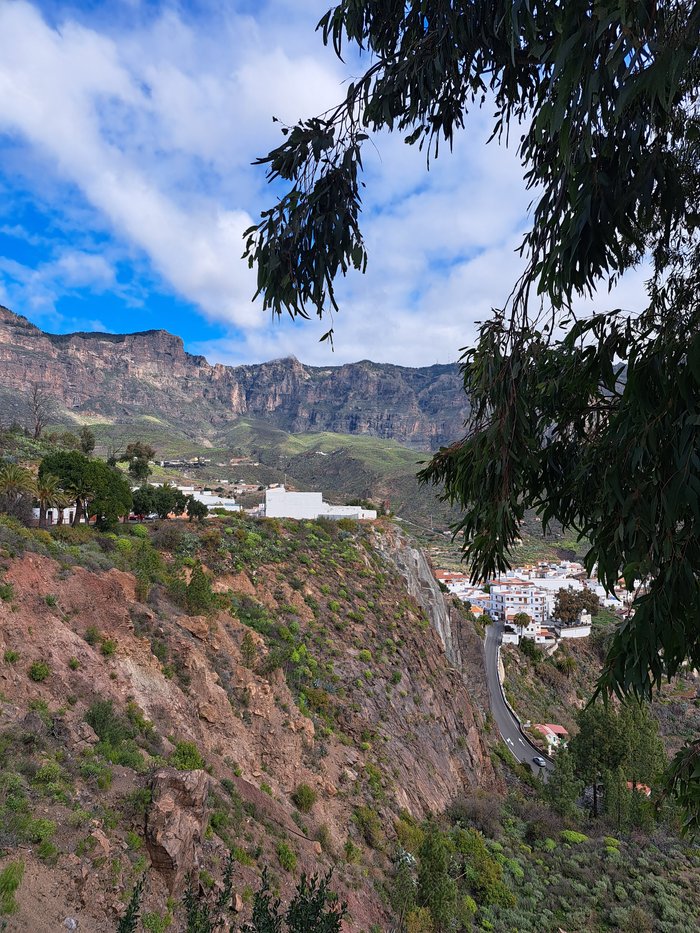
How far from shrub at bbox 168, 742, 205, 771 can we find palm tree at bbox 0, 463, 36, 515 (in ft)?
32.6

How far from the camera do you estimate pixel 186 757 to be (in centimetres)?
1023

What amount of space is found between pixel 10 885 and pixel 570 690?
4825cm

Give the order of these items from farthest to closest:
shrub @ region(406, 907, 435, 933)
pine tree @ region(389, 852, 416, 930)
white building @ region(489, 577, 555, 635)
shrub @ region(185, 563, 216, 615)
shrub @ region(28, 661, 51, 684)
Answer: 1. white building @ region(489, 577, 555, 635)
2. shrub @ region(185, 563, 216, 615)
3. shrub @ region(406, 907, 435, 933)
4. pine tree @ region(389, 852, 416, 930)
5. shrub @ region(28, 661, 51, 684)

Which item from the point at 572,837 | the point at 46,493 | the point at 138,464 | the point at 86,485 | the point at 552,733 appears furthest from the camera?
the point at 138,464

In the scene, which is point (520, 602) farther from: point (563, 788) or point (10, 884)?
point (10, 884)

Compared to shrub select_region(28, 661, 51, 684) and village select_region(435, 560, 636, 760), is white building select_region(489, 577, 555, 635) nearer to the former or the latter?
village select_region(435, 560, 636, 760)

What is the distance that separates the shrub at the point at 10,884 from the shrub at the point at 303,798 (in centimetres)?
803

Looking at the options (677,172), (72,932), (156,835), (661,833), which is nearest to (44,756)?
(156,835)

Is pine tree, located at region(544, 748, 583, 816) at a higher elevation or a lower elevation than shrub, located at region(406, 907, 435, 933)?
lower

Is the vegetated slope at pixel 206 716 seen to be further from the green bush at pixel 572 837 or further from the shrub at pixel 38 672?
the green bush at pixel 572 837

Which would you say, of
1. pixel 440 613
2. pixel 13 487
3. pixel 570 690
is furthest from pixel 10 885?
pixel 570 690

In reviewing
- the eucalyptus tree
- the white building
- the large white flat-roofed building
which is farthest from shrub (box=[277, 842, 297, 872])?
the white building

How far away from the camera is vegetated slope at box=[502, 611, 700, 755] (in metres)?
37.8

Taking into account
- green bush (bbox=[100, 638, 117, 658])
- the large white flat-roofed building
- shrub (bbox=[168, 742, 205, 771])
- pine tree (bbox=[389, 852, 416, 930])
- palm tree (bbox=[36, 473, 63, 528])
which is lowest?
pine tree (bbox=[389, 852, 416, 930])
